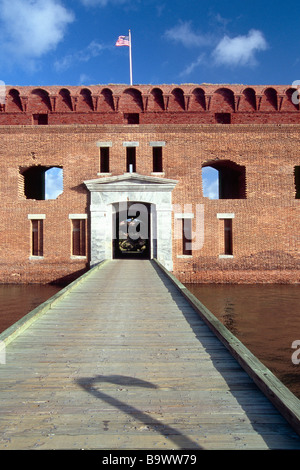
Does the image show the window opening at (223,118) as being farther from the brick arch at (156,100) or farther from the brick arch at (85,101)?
the brick arch at (85,101)

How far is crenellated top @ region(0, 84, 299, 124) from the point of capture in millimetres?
16609

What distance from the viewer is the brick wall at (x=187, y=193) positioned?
15.8 meters

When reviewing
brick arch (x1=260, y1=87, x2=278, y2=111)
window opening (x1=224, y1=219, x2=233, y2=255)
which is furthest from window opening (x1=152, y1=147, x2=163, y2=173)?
brick arch (x1=260, y1=87, x2=278, y2=111)

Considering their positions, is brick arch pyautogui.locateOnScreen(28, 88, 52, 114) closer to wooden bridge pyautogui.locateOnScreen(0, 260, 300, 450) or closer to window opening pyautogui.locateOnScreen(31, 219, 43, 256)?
window opening pyautogui.locateOnScreen(31, 219, 43, 256)

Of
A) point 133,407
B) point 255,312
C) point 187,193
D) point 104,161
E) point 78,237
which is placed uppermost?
point 104,161

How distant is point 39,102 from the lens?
16.8 m

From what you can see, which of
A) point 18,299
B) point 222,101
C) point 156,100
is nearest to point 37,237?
point 18,299

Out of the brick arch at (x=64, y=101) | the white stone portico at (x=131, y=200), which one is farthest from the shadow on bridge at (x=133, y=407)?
the brick arch at (x=64, y=101)

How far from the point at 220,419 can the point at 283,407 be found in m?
0.50

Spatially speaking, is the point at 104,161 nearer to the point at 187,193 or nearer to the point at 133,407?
the point at 187,193

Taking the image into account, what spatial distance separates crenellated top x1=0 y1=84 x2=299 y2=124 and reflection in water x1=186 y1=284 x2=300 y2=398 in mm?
8725

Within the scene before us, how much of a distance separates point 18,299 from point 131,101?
10.7m

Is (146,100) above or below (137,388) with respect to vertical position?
above
